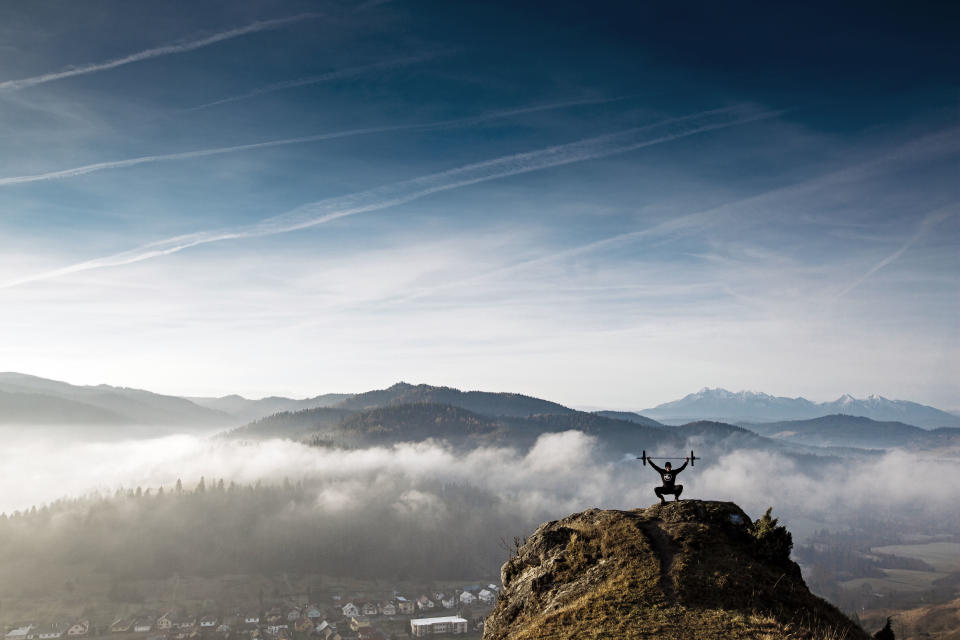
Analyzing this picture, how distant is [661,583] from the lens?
25.9 meters

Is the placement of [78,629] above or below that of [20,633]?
above

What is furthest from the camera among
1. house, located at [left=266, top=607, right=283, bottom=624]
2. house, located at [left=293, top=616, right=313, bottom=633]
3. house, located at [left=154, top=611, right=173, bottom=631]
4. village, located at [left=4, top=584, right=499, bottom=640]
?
house, located at [left=266, top=607, right=283, bottom=624]

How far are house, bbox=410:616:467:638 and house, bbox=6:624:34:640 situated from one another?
113 meters

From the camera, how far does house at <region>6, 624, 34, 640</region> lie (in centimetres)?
16505

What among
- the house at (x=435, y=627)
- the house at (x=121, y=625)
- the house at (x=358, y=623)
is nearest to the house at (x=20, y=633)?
the house at (x=121, y=625)

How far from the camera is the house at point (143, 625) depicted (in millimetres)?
175438

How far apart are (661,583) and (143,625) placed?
210m

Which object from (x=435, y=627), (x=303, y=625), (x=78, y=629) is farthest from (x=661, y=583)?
(x=78, y=629)

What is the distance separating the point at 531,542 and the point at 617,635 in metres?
12.5

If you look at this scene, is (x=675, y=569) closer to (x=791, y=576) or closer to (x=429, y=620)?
(x=791, y=576)

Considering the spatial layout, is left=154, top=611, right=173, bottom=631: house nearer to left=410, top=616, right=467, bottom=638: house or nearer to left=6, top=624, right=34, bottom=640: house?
left=6, top=624, right=34, bottom=640: house

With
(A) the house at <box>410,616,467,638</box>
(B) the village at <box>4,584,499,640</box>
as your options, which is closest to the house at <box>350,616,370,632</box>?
(B) the village at <box>4,584,499,640</box>

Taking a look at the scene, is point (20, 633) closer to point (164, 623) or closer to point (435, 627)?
point (164, 623)

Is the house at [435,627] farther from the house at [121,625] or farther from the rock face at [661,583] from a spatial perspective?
the rock face at [661,583]
